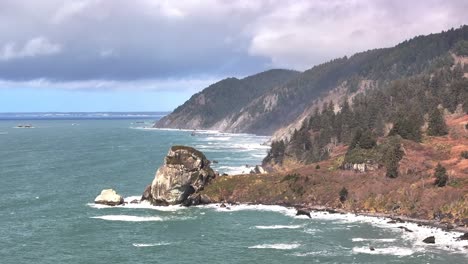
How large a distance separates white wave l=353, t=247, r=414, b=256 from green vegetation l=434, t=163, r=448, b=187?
1225 inches

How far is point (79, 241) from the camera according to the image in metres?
87.7

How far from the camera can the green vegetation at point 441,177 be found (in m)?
106

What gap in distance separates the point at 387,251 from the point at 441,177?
33.8 meters

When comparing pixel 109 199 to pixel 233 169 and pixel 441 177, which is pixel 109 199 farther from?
pixel 441 177

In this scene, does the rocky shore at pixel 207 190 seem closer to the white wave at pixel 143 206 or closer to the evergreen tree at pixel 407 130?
the white wave at pixel 143 206

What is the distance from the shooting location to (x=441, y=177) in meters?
106

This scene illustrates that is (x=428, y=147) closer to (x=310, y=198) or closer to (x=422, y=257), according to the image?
(x=310, y=198)

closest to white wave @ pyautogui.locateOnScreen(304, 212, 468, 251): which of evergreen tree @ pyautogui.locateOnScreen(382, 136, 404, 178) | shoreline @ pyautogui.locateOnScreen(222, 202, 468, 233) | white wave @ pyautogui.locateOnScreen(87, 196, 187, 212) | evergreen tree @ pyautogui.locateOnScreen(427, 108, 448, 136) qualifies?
shoreline @ pyautogui.locateOnScreen(222, 202, 468, 233)

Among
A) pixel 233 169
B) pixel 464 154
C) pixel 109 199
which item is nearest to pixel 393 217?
pixel 464 154

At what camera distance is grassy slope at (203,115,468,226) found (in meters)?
102

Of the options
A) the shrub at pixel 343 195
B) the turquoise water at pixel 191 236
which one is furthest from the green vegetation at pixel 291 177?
the shrub at pixel 343 195

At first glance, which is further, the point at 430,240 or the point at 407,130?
the point at 407,130

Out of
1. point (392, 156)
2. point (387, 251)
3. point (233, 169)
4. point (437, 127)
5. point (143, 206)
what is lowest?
point (143, 206)

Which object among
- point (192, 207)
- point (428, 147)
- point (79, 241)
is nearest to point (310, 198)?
point (192, 207)
